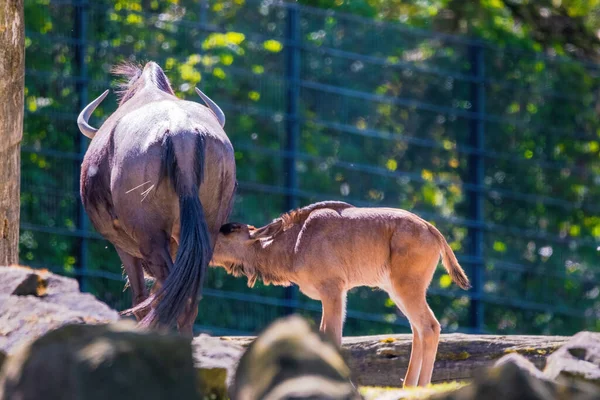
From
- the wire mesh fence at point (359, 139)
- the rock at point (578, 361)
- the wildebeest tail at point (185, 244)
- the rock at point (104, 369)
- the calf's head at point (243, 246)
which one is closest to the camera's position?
the rock at point (104, 369)

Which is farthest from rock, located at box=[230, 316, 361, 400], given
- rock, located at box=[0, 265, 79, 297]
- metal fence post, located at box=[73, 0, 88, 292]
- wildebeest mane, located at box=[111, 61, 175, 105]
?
metal fence post, located at box=[73, 0, 88, 292]

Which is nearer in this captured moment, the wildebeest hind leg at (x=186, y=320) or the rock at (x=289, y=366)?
the rock at (x=289, y=366)

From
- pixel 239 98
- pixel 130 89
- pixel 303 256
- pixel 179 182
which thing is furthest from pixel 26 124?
pixel 179 182

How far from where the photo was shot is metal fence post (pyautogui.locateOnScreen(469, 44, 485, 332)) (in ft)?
51.2

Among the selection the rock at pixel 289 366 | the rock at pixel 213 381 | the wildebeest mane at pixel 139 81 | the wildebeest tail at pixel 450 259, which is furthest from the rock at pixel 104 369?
the wildebeest mane at pixel 139 81

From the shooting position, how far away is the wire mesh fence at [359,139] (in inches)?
554

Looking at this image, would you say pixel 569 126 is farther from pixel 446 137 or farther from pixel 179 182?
pixel 179 182

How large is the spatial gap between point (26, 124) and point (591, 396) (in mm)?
10817

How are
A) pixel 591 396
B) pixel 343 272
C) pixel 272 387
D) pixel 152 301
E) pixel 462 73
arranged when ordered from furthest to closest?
pixel 462 73, pixel 343 272, pixel 152 301, pixel 272 387, pixel 591 396

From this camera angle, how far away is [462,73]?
16.5 m

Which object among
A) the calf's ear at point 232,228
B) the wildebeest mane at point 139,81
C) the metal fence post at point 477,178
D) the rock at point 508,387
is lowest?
the metal fence post at point 477,178

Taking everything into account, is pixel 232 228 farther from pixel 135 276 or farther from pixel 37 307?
pixel 37 307

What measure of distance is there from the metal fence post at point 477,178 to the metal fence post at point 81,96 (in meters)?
4.82

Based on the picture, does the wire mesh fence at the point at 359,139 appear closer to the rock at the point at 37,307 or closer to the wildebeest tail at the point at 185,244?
the wildebeest tail at the point at 185,244
